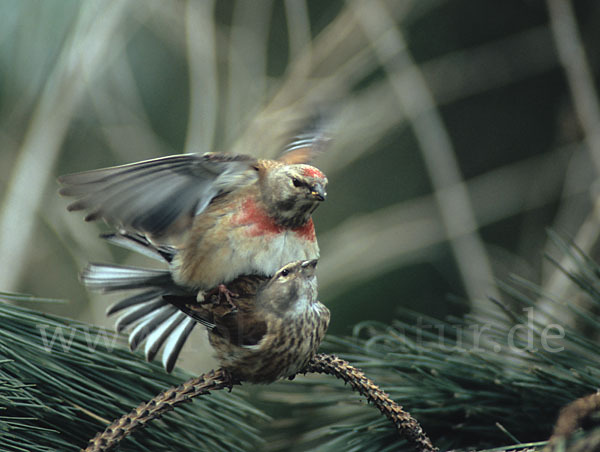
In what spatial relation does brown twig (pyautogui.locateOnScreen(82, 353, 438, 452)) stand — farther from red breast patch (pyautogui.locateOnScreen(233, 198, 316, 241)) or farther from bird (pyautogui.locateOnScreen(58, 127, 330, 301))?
red breast patch (pyautogui.locateOnScreen(233, 198, 316, 241))

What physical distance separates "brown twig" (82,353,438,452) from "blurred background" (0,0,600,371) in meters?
1.13

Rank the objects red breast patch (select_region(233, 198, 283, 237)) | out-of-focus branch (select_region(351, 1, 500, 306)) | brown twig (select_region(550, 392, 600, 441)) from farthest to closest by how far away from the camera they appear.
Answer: out-of-focus branch (select_region(351, 1, 500, 306))
red breast patch (select_region(233, 198, 283, 237))
brown twig (select_region(550, 392, 600, 441))

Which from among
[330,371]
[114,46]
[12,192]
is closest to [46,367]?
[330,371]

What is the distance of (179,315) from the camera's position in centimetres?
Answer: 173

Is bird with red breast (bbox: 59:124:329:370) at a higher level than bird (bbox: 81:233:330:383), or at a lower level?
higher

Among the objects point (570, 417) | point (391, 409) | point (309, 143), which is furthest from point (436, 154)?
point (570, 417)

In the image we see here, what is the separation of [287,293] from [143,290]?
1.98 feet

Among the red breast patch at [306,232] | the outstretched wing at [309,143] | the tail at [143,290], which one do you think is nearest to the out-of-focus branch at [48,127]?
the outstretched wing at [309,143]

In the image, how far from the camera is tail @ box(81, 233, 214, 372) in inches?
64.4

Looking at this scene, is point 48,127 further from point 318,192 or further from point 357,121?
point 318,192

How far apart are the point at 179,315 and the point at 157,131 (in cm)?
294

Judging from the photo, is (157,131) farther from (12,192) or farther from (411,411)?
(411,411)

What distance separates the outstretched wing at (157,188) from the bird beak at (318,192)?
0.17 m

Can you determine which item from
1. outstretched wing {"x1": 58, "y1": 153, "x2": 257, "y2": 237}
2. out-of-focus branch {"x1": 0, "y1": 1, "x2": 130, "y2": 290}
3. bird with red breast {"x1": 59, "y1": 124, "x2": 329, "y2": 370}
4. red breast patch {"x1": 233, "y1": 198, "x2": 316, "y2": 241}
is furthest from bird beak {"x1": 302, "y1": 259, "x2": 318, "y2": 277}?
out-of-focus branch {"x1": 0, "y1": 1, "x2": 130, "y2": 290}
